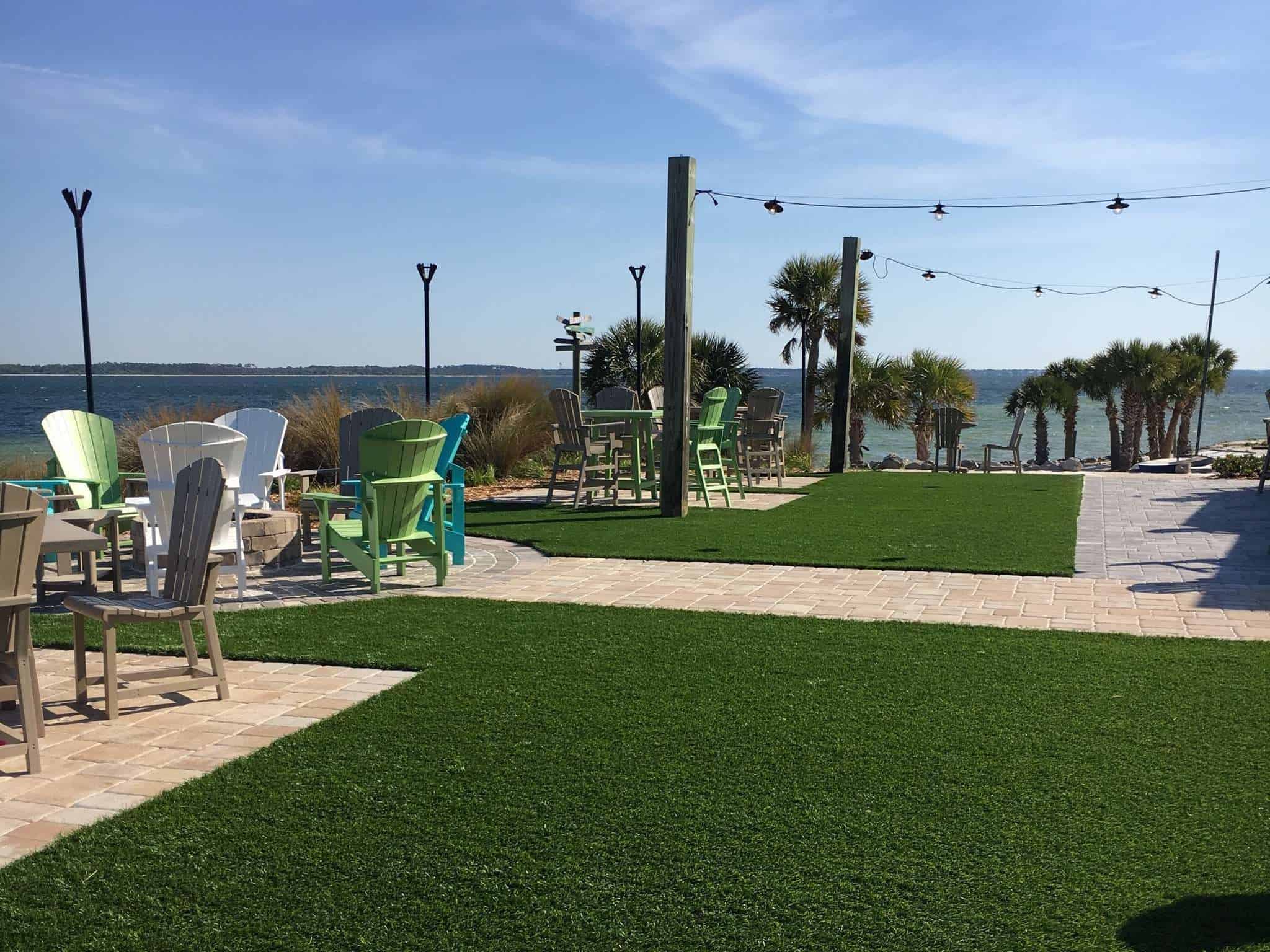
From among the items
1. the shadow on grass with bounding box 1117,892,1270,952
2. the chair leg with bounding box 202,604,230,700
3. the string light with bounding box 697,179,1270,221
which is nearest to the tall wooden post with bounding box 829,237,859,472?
the string light with bounding box 697,179,1270,221

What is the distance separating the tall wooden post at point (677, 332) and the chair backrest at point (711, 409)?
637mm

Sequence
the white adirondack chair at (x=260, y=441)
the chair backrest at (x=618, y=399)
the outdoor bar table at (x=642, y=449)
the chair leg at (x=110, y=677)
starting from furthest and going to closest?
the chair backrest at (x=618, y=399) → the outdoor bar table at (x=642, y=449) → the white adirondack chair at (x=260, y=441) → the chair leg at (x=110, y=677)

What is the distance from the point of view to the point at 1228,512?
33.1 ft

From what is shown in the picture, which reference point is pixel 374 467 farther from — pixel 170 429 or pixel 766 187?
pixel 766 187

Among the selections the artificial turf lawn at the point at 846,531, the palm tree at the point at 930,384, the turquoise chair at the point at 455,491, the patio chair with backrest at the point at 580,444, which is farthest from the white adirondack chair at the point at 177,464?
the palm tree at the point at 930,384

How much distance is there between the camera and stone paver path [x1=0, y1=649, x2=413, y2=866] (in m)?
3.10

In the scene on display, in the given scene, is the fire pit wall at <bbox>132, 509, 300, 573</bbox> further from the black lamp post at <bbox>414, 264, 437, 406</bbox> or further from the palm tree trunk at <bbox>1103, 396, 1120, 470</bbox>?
the palm tree trunk at <bbox>1103, 396, 1120, 470</bbox>

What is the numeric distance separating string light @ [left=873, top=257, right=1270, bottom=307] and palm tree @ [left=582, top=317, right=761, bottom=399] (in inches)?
177

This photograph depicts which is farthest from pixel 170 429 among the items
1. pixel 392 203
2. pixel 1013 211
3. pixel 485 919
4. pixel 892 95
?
pixel 392 203

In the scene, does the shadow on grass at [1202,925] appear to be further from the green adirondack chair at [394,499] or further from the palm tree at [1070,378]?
the palm tree at [1070,378]

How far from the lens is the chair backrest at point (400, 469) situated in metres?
6.16

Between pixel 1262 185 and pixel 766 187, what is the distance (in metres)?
6.45

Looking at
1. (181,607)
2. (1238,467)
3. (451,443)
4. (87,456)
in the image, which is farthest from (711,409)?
(1238,467)

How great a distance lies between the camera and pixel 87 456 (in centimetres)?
708
